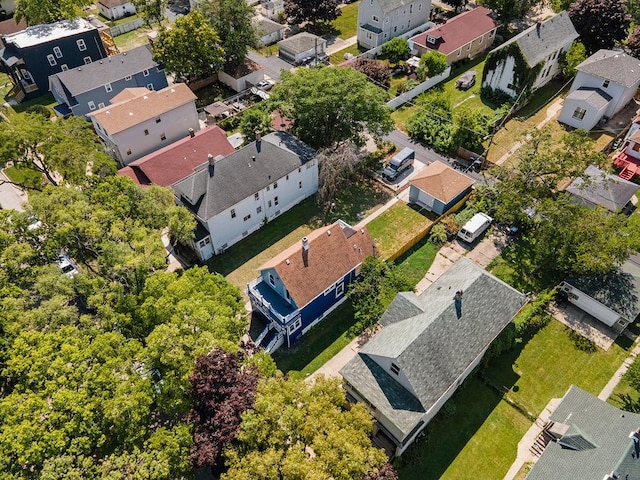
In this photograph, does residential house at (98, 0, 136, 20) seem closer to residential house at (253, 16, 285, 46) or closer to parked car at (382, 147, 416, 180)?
residential house at (253, 16, 285, 46)

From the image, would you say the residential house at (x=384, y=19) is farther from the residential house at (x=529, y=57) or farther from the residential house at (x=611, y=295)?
the residential house at (x=611, y=295)

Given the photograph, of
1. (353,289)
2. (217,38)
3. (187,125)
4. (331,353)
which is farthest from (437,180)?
(217,38)

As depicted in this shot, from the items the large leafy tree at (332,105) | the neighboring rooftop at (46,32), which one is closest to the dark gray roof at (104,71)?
the neighboring rooftop at (46,32)

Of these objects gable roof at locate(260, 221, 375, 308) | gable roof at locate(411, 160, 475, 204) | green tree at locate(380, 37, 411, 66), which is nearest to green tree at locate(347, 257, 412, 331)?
gable roof at locate(260, 221, 375, 308)

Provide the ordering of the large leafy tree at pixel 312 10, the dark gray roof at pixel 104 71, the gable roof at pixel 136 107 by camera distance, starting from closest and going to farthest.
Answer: the gable roof at pixel 136 107, the dark gray roof at pixel 104 71, the large leafy tree at pixel 312 10

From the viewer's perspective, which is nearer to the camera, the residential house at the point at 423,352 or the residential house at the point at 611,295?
the residential house at the point at 423,352
